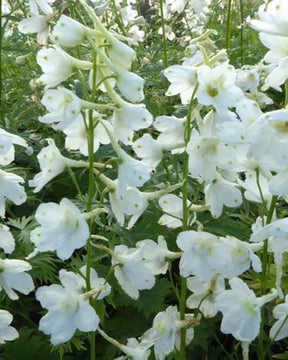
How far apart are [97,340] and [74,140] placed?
78 cm

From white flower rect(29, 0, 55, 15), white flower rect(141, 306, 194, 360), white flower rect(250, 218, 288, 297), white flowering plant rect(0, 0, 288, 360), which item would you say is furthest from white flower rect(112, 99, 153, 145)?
white flower rect(29, 0, 55, 15)

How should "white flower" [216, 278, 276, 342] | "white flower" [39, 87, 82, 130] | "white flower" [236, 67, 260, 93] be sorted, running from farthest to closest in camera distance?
"white flower" [236, 67, 260, 93], "white flower" [216, 278, 276, 342], "white flower" [39, 87, 82, 130]

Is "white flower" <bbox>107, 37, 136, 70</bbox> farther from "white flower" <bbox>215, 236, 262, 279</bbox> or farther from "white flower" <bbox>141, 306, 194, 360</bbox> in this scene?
"white flower" <bbox>141, 306, 194, 360</bbox>

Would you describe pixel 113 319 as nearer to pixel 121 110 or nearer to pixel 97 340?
pixel 97 340

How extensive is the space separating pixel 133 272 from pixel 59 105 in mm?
392

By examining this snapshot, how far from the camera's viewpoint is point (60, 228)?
1.28m

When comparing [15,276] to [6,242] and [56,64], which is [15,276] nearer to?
[6,242]

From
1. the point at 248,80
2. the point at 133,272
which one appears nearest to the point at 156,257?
the point at 133,272


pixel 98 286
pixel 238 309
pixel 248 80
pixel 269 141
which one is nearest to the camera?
pixel 269 141

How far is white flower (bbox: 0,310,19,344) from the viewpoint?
152 centimetres

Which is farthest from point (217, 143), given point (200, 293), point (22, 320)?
point (22, 320)

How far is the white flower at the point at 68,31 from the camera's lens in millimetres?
1281

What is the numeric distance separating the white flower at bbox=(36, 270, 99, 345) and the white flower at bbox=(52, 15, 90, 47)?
1.66 ft

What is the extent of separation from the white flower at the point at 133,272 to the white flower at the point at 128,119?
0.82 feet
